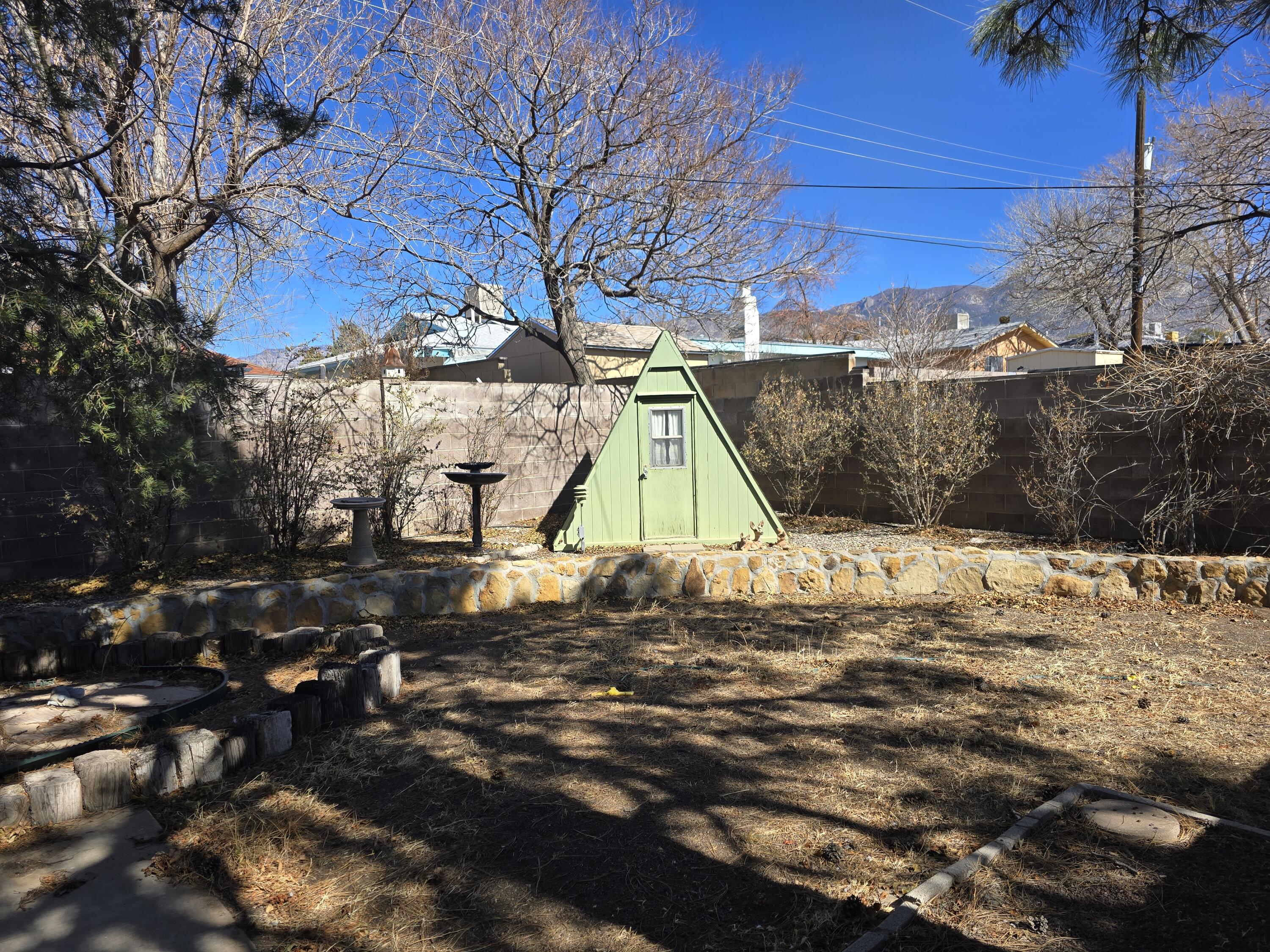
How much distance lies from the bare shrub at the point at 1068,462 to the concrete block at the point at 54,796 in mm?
8605

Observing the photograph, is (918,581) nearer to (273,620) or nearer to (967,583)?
(967,583)

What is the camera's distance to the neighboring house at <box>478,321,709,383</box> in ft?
61.0

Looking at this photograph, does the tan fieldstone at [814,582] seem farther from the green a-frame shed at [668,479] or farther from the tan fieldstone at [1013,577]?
the green a-frame shed at [668,479]

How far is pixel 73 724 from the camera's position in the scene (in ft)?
14.4

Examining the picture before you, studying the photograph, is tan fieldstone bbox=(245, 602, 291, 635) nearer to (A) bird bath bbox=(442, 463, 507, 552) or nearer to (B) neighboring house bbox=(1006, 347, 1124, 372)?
(A) bird bath bbox=(442, 463, 507, 552)

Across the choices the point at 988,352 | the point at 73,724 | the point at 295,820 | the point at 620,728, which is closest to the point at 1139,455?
the point at 620,728

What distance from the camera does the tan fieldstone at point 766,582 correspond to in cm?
765

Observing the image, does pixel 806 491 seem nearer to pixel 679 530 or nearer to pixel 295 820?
pixel 679 530

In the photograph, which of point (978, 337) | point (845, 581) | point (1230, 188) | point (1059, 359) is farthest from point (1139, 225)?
point (978, 337)

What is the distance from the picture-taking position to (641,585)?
7570 mm

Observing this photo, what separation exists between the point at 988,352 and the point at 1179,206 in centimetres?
2465

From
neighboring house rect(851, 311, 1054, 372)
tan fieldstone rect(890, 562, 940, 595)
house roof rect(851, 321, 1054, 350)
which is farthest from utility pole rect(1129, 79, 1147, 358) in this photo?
house roof rect(851, 321, 1054, 350)

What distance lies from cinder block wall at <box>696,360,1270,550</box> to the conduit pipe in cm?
565

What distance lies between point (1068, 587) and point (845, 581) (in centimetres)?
187
